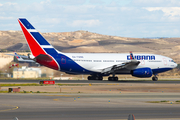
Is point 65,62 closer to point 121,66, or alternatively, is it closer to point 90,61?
point 90,61


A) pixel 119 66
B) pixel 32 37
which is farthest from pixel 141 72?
pixel 32 37

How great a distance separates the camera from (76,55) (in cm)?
5947

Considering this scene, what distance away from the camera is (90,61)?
198 ft

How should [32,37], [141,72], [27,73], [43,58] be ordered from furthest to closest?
[27,73] < [141,72] < [32,37] < [43,58]

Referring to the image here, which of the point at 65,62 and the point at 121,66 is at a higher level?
the point at 65,62

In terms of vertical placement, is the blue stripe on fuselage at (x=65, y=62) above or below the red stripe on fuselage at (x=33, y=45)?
below

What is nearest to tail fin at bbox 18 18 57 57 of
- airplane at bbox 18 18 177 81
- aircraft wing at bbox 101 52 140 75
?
airplane at bbox 18 18 177 81

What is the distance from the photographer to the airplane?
56.6 meters

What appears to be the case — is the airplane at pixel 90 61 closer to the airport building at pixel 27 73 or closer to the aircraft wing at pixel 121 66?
the aircraft wing at pixel 121 66

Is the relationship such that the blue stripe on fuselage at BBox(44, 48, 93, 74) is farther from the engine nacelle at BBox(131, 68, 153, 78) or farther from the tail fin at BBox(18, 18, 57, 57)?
the engine nacelle at BBox(131, 68, 153, 78)

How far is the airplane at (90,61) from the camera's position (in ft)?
186

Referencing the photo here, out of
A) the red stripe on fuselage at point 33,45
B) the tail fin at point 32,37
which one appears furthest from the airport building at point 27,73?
the tail fin at point 32,37

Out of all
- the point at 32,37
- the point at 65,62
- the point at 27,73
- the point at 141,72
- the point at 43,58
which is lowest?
the point at 141,72

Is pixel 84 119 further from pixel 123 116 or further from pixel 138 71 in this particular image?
pixel 138 71
